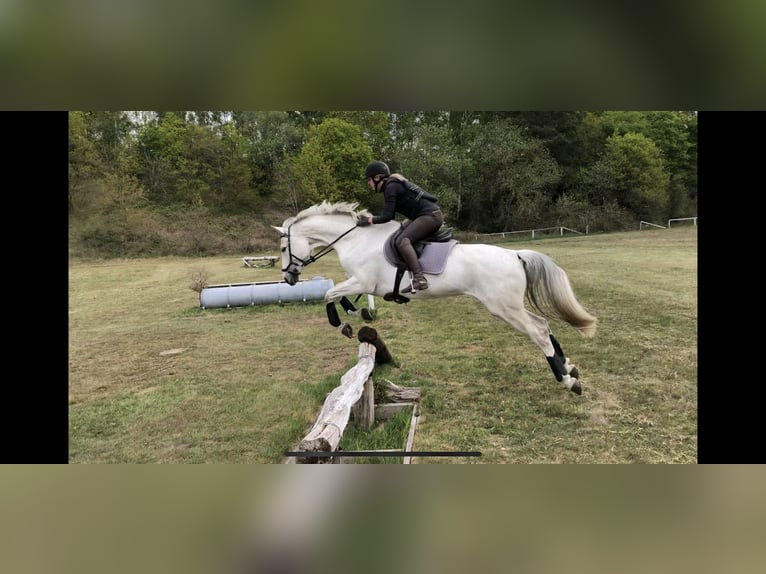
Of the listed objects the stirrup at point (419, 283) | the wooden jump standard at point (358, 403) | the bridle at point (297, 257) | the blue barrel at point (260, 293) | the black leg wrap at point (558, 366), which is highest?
the bridle at point (297, 257)

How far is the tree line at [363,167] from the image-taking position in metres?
3.56

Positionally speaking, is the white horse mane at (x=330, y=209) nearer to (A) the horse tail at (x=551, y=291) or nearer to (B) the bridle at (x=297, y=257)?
(B) the bridle at (x=297, y=257)

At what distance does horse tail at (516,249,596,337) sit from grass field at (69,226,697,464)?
561 millimetres

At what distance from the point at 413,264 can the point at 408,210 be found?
37 centimetres

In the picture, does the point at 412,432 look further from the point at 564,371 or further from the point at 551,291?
the point at 551,291

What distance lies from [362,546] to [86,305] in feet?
12.0

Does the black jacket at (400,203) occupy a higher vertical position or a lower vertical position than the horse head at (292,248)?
higher

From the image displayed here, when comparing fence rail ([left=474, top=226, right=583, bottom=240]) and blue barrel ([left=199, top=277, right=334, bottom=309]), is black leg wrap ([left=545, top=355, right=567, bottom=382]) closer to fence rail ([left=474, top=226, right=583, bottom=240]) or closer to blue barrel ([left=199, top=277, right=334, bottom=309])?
fence rail ([left=474, top=226, right=583, bottom=240])

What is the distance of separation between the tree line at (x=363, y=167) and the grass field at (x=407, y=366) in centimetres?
35
